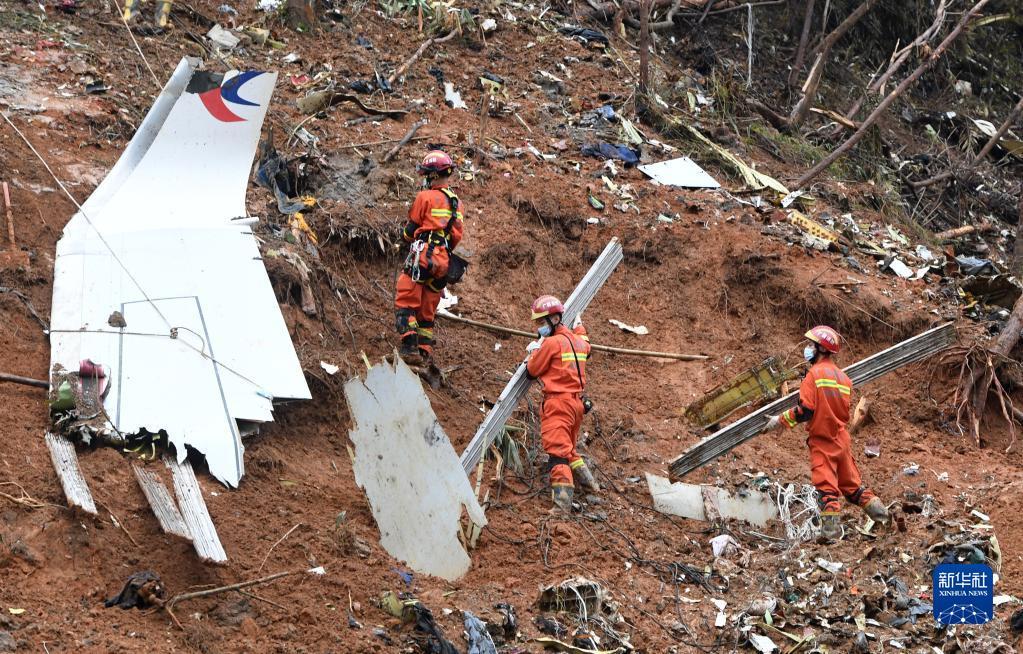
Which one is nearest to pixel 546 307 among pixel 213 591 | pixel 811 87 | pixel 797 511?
pixel 797 511

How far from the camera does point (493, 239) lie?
1061 cm

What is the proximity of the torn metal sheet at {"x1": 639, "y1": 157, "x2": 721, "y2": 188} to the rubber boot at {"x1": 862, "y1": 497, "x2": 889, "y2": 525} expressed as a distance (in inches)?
198

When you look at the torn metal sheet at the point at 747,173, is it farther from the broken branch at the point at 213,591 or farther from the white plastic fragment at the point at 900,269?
the broken branch at the point at 213,591

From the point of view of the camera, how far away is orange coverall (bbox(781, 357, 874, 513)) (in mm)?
7938

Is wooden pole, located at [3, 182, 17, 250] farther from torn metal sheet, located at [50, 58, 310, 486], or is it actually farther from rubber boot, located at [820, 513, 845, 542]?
rubber boot, located at [820, 513, 845, 542]

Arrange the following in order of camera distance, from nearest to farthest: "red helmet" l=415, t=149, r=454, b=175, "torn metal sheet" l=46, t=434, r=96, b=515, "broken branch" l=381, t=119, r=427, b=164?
"torn metal sheet" l=46, t=434, r=96, b=515 → "red helmet" l=415, t=149, r=454, b=175 → "broken branch" l=381, t=119, r=427, b=164

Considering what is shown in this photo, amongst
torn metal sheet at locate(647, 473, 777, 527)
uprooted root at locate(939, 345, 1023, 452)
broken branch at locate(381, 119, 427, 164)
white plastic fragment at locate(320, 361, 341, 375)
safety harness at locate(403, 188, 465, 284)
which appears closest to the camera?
white plastic fragment at locate(320, 361, 341, 375)

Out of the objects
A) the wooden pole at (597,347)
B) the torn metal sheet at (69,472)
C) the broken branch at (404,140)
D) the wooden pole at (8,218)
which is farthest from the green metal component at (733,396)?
the wooden pole at (8,218)

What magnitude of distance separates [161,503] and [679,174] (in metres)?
7.76

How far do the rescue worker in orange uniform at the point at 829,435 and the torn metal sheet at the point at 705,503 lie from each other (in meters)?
0.60

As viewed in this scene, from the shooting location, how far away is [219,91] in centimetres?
874

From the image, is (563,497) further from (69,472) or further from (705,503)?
(69,472)

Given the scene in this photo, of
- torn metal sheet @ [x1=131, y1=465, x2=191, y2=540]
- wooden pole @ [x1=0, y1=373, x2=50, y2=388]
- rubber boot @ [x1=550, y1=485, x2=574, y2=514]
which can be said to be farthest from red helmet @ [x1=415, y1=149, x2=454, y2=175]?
torn metal sheet @ [x1=131, y1=465, x2=191, y2=540]

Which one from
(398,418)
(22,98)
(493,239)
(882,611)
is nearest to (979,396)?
(882,611)
